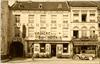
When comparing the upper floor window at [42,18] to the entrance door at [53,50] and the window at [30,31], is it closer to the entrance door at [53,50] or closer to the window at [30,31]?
the window at [30,31]

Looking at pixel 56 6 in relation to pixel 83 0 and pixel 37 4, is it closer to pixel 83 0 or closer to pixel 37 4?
pixel 37 4

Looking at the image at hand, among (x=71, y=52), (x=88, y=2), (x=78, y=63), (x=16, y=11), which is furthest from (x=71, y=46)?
(x=16, y=11)

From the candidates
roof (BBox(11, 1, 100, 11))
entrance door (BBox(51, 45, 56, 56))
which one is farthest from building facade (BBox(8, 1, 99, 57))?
entrance door (BBox(51, 45, 56, 56))

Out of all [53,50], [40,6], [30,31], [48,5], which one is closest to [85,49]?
[53,50]

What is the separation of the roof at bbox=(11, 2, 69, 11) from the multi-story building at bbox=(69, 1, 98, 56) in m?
2.91

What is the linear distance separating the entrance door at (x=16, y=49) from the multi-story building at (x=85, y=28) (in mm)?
10890

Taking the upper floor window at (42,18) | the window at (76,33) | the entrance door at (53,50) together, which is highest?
the upper floor window at (42,18)

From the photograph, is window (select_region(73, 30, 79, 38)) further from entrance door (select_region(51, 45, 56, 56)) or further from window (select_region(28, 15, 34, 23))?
window (select_region(28, 15, 34, 23))

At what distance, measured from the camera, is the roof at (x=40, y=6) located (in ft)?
113

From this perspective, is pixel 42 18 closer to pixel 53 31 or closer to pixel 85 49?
pixel 53 31

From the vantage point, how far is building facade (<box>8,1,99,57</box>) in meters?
33.5

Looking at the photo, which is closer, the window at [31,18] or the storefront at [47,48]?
the storefront at [47,48]

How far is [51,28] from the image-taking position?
34.2 meters

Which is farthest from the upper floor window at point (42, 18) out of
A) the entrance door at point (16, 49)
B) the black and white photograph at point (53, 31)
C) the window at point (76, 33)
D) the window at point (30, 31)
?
the window at point (76, 33)
